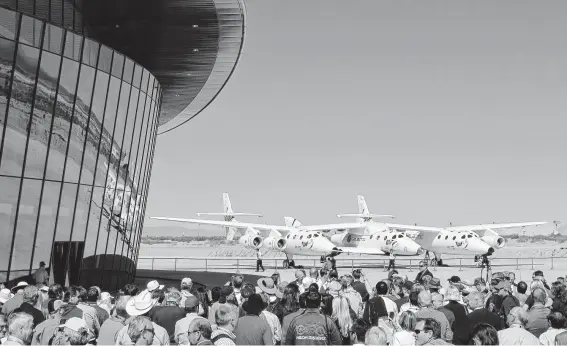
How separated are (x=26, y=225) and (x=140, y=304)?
13215mm

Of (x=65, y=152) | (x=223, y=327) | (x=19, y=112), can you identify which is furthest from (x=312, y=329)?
(x=65, y=152)

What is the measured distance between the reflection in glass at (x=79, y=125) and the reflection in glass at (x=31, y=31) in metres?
1.98

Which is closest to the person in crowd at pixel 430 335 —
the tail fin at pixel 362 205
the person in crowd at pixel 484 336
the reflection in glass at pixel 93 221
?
the person in crowd at pixel 484 336

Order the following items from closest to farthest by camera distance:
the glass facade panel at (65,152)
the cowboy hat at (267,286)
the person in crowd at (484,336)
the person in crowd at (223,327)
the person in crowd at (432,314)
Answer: the person in crowd at (484,336)
the person in crowd at (223,327)
the person in crowd at (432,314)
the cowboy hat at (267,286)
the glass facade panel at (65,152)

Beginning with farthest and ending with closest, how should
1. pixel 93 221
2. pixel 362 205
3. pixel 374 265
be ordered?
pixel 362 205, pixel 374 265, pixel 93 221

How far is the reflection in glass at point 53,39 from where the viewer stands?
19.4m

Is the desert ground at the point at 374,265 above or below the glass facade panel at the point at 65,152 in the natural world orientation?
below

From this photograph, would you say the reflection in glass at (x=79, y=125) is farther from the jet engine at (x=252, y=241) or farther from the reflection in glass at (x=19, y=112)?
the jet engine at (x=252, y=241)

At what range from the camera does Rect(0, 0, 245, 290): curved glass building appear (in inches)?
738

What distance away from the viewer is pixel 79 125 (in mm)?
20516

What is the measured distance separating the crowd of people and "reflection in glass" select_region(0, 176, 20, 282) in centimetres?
912

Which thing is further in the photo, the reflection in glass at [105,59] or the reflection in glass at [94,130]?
the reflection in glass at [105,59]

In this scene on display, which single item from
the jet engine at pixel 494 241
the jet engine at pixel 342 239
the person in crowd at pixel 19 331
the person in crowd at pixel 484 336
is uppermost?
the jet engine at pixel 494 241

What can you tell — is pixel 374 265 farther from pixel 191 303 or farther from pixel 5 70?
pixel 191 303
